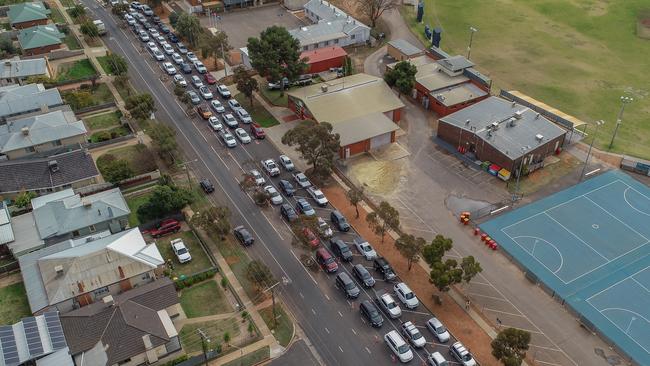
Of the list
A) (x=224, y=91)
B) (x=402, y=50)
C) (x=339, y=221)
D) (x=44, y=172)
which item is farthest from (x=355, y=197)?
(x=402, y=50)

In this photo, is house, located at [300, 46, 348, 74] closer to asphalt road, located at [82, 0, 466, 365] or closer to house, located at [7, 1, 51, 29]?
asphalt road, located at [82, 0, 466, 365]

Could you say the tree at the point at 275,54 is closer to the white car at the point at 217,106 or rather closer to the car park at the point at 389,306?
the white car at the point at 217,106

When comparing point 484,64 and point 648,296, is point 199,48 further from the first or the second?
point 648,296

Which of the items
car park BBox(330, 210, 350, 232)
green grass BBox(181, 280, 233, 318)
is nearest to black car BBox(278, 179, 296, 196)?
car park BBox(330, 210, 350, 232)

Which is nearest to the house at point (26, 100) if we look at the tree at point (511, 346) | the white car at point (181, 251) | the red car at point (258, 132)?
the red car at point (258, 132)

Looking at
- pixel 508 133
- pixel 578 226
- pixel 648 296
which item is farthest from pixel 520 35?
pixel 648 296
